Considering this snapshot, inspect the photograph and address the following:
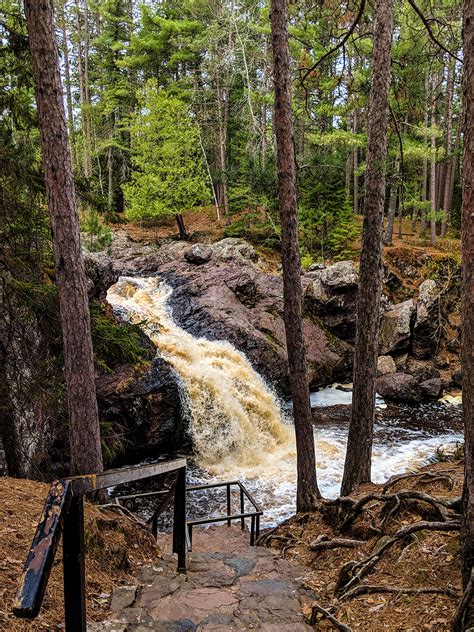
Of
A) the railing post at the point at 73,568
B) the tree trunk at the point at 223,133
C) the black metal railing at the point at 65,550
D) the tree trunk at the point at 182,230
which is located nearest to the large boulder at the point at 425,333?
the tree trunk at the point at 182,230

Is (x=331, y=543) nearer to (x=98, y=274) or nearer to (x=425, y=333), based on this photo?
(x=98, y=274)

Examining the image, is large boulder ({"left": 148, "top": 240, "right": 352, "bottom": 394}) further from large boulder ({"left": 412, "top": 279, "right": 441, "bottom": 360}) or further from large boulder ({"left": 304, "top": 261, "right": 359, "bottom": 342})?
large boulder ({"left": 412, "top": 279, "right": 441, "bottom": 360})

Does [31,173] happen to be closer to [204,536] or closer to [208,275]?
[204,536]

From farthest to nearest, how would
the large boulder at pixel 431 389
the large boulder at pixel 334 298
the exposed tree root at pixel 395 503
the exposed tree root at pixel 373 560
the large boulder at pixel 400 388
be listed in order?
1. the large boulder at pixel 334 298
2. the large boulder at pixel 431 389
3. the large boulder at pixel 400 388
4. the exposed tree root at pixel 395 503
5. the exposed tree root at pixel 373 560

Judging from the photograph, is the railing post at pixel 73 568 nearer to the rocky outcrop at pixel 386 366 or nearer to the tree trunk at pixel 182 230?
the rocky outcrop at pixel 386 366

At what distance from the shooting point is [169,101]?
82.8 feet

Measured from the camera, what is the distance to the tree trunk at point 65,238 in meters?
5.17

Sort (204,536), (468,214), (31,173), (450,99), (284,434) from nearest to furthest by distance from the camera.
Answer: (468,214) < (31,173) < (204,536) < (284,434) < (450,99)

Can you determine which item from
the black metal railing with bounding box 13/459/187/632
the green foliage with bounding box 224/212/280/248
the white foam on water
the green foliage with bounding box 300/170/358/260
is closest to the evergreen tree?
the green foliage with bounding box 224/212/280/248

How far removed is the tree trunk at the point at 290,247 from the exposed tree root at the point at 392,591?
12.5 ft

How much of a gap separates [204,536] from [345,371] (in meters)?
10.5

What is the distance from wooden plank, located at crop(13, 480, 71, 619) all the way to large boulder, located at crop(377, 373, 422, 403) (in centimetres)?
1559

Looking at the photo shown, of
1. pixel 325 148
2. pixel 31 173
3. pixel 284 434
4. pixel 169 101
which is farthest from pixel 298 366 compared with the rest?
pixel 169 101

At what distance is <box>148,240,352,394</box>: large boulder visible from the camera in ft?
51.4
